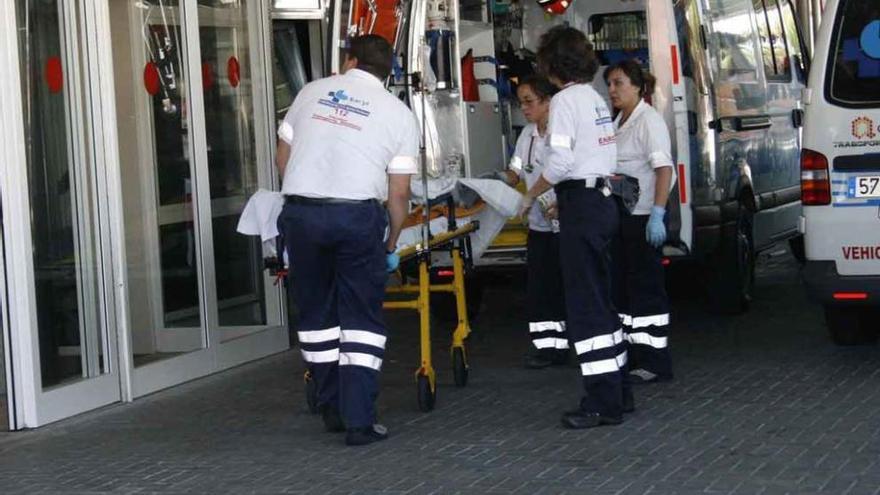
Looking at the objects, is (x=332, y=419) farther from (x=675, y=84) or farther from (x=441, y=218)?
(x=675, y=84)

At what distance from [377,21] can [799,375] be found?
3.46m

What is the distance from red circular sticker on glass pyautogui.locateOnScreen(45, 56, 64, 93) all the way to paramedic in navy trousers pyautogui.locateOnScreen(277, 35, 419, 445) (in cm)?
161

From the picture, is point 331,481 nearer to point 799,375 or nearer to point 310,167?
point 310,167

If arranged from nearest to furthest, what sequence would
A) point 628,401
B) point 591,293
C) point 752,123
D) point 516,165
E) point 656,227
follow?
point 591,293 → point 628,401 → point 656,227 → point 516,165 → point 752,123

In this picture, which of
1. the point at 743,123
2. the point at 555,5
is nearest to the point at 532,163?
the point at 743,123

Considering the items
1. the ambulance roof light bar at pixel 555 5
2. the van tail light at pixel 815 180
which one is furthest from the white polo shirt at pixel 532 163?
the ambulance roof light bar at pixel 555 5

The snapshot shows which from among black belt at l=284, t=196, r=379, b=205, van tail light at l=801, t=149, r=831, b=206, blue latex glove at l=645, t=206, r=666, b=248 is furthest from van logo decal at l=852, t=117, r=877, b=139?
black belt at l=284, t=196, r=379, b=205

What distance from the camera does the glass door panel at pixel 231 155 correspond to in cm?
1098

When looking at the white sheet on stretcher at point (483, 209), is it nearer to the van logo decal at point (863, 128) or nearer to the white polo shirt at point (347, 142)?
the white polo shirt at point (347, 142)

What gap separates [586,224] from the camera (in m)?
8.30

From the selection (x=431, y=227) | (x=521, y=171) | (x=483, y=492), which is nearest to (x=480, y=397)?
(x=431, y=227)

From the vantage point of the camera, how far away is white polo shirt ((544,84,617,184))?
830 cm

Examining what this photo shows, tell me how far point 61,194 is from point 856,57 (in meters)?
4.38

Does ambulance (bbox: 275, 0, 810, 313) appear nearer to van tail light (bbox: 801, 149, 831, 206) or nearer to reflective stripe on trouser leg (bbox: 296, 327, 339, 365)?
van tail light (bbox: 801, 149, 831, 206)
